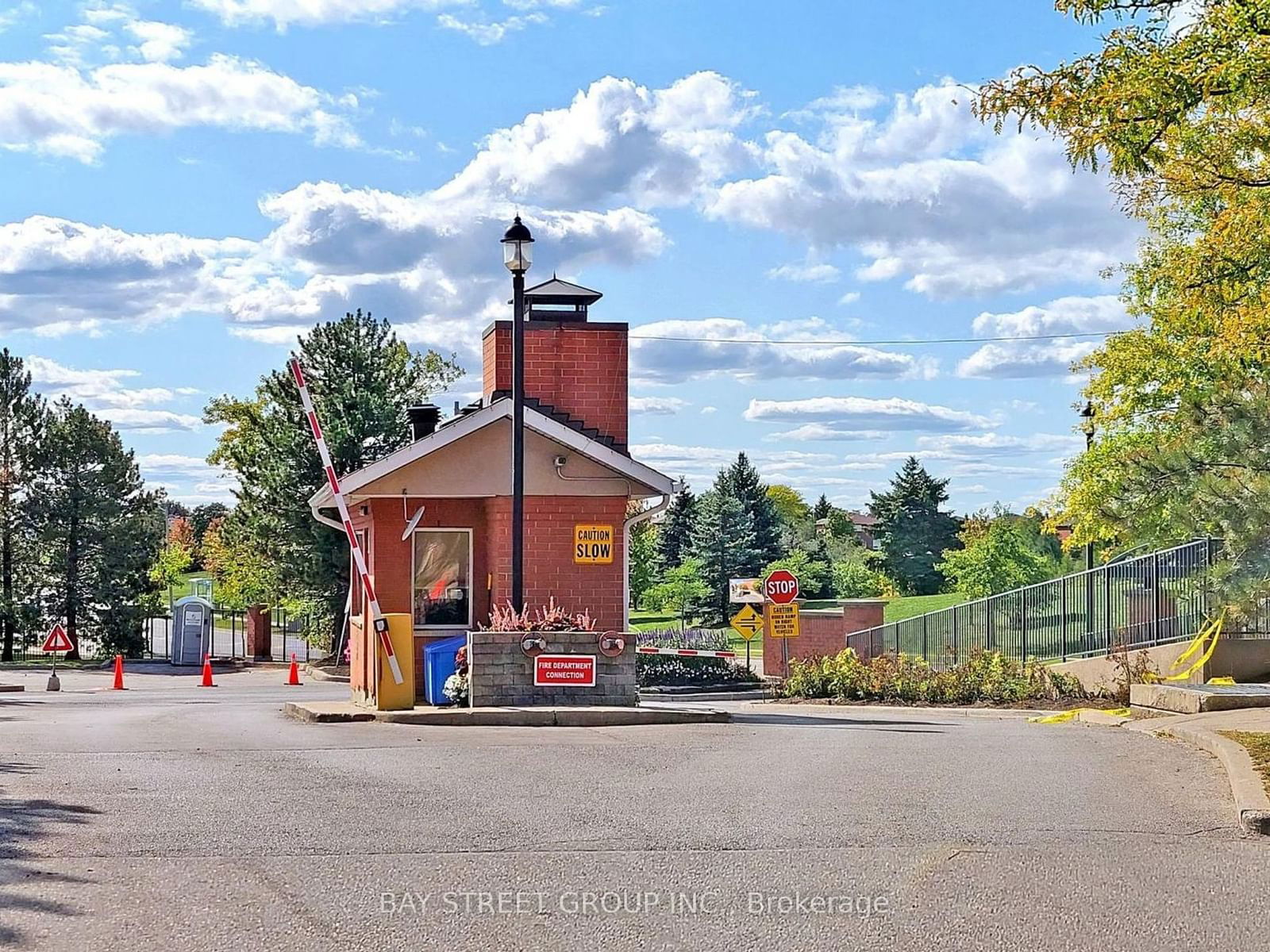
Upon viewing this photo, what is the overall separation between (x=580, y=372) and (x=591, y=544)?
3566 mm

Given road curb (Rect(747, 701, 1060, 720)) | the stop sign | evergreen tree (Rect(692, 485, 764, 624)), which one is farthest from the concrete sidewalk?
evergreen tree (Rect(692, 485, 764, 624))

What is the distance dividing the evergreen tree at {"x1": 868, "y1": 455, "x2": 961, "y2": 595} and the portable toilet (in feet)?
163

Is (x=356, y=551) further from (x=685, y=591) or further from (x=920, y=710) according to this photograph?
(x=685, y=591)

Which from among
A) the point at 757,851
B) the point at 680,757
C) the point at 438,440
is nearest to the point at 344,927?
the point at 757,851

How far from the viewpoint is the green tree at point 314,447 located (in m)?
47.2

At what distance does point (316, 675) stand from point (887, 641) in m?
16.7

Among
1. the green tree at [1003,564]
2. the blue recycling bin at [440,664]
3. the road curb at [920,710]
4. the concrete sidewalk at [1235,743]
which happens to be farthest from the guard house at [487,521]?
the green tree at [1003,564]

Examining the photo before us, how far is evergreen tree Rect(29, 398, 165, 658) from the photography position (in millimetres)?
56781

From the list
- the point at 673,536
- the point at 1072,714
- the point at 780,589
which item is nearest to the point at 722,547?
the point at 673,536

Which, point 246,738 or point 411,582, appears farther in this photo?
point 411,582

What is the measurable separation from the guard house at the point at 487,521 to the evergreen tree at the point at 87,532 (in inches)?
1525

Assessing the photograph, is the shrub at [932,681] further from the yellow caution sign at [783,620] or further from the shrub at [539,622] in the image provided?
the shrub at [539,622]

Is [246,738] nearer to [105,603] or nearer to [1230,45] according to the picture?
[1230,45]

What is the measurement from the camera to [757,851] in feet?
25.0
